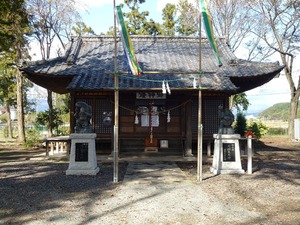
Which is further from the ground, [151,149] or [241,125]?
[241,125]

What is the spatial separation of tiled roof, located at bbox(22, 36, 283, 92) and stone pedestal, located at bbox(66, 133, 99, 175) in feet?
9.78

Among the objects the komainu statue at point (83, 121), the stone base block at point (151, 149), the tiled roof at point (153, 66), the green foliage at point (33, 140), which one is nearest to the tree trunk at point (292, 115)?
the tiled roof at point (153, 66)

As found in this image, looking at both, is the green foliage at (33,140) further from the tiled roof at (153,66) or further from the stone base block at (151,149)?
the stone base block at (151,149)

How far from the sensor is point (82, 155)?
29.8 ft

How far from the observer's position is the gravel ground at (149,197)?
202 inches

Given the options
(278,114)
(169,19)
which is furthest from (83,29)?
(278,114)

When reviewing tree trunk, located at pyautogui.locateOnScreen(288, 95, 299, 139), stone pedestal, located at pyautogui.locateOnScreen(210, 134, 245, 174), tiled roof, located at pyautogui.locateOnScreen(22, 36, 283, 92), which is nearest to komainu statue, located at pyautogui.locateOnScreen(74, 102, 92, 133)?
tiled roof, located at pyautogui.locateOnScreen(22, 36, 283, 92)

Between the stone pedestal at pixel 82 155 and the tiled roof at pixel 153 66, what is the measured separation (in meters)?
2.98

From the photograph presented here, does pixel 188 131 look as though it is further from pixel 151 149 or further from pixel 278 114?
pixel 278 114

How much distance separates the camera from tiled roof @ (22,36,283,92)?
40.7 ft

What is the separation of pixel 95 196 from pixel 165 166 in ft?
15.7

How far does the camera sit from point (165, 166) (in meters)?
11.0

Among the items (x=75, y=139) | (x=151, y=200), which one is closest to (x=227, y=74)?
(x=75, y=139)

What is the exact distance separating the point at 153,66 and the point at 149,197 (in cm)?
867
